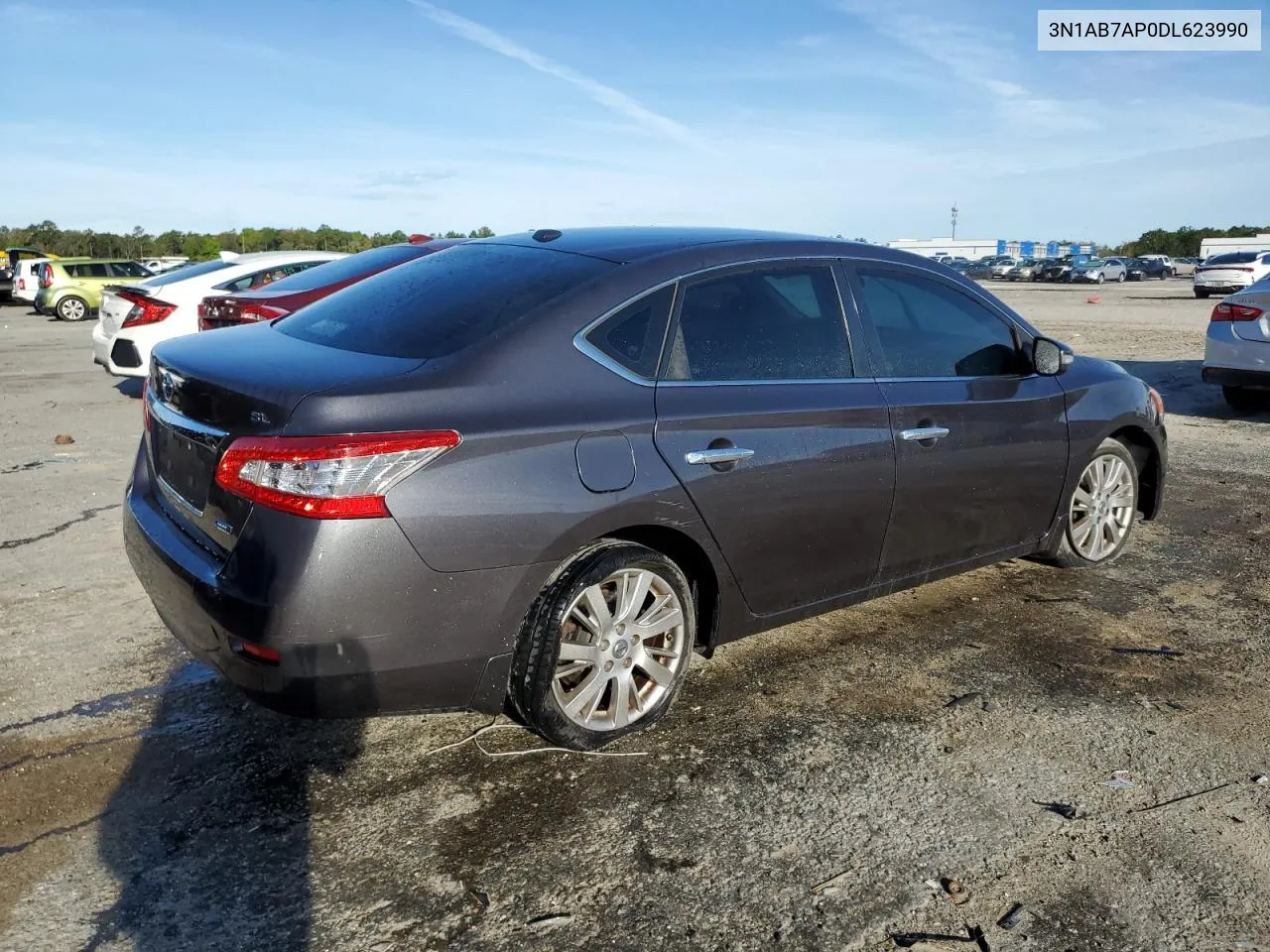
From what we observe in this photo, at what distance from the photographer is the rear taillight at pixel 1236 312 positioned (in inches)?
369

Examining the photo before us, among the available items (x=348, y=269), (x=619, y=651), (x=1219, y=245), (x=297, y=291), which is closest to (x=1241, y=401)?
(x=348, y=269)

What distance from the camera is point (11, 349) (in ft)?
58.6

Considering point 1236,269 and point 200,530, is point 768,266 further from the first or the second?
point 1236,269

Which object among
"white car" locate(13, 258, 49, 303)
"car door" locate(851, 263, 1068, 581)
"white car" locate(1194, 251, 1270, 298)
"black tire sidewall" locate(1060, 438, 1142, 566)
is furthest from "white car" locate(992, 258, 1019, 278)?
"car door" locate(851, 263, 1068, 581)

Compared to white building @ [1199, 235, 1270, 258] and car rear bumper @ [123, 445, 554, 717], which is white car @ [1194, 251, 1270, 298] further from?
white building @ [1199, 235, 1270, 258]

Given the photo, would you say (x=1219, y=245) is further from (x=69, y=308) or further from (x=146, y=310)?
(x=146, y=310)

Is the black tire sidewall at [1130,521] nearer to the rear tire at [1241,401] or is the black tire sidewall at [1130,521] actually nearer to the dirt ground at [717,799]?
the dirt ground at [717,799]

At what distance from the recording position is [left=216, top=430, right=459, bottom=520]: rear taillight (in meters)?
2.79

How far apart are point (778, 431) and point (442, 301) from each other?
1244 mm

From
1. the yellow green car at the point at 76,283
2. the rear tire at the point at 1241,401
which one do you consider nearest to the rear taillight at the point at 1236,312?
the rear tire at the point at 1241,401

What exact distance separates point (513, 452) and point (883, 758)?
1569 mm

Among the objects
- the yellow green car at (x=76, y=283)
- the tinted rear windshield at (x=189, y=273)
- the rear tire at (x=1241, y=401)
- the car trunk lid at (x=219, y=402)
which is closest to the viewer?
the car trunk lid at (x=219, y=402)

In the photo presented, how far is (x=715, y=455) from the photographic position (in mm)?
3475

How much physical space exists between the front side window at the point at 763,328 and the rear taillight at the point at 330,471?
3.33 ft
